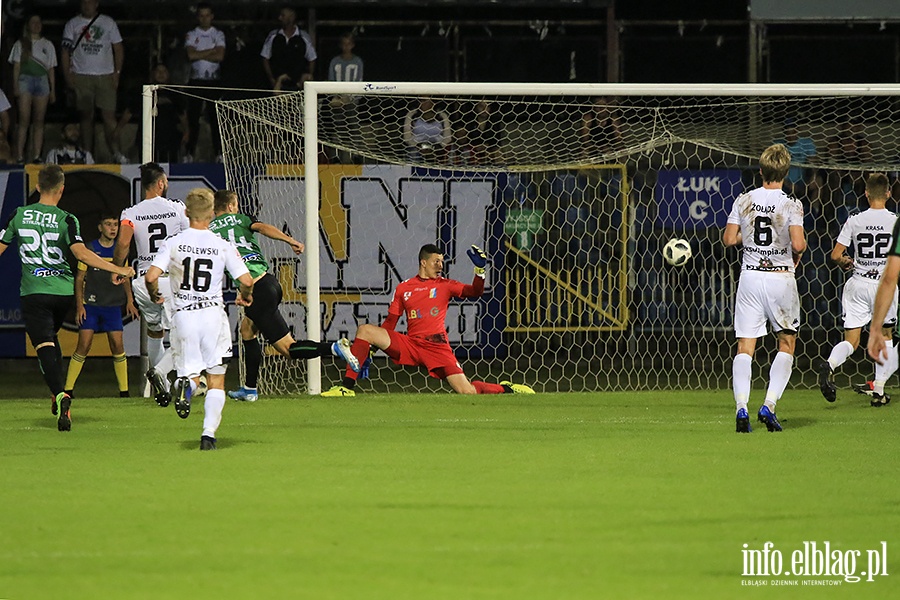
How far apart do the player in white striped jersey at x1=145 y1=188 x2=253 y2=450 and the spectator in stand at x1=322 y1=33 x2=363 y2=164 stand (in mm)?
8603

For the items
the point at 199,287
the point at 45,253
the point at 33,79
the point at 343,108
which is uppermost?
the point at 33,79

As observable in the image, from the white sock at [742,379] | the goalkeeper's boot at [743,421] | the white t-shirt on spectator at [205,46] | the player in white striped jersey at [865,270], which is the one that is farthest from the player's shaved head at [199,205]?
the white t-shirt on spectator at [205,46]

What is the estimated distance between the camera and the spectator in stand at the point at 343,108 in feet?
57.0

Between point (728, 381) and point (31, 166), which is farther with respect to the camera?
point (31, 166)

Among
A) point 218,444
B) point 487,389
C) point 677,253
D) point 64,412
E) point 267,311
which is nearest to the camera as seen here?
point 218,444

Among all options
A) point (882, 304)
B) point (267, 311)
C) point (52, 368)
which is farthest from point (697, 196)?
point (882, 304)

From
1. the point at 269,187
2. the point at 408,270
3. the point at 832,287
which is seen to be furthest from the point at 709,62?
the point at 269,187

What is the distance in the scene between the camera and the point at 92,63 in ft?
59.7

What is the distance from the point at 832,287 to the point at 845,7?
532cm

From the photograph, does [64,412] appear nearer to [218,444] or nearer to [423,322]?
[218,444]

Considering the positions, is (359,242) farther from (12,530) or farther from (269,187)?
(12,530)

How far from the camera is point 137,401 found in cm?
1199

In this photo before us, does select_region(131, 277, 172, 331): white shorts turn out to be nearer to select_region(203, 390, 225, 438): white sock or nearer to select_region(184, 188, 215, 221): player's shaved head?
select_region(184, 188, 215, 221): player's shaved head

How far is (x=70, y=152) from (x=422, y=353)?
24.6 feet
